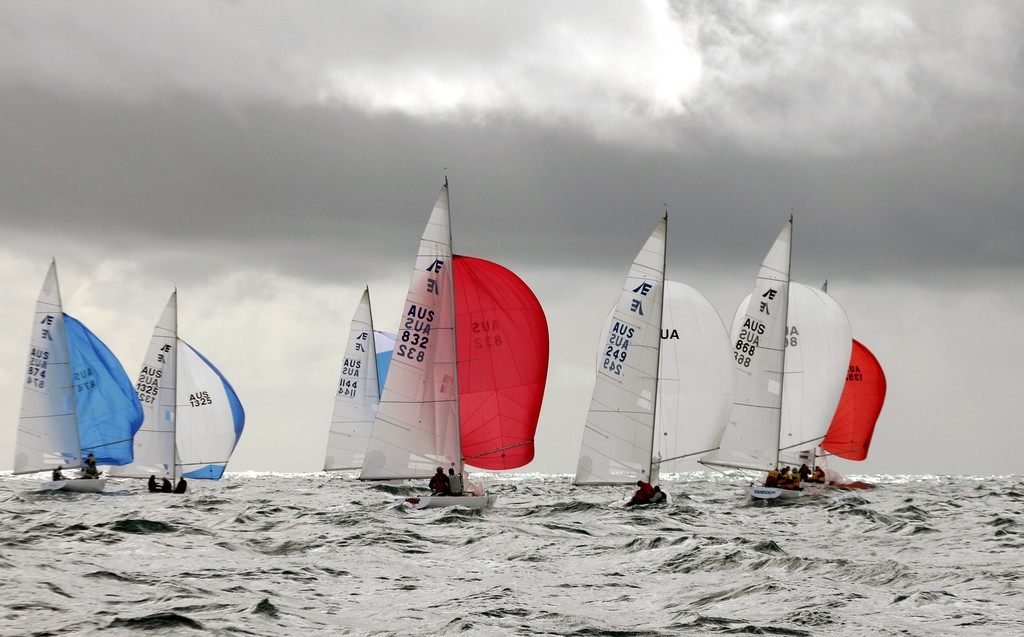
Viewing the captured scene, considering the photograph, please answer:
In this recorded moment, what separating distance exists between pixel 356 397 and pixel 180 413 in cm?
1181

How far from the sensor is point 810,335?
49.7m

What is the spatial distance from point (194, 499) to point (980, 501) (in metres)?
30.7

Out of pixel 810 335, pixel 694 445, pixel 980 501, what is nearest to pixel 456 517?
pixel 694 445

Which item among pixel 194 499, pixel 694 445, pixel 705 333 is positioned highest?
pixel 705 333

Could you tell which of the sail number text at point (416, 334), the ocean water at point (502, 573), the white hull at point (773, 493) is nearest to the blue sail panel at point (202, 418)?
the ocean water at point (502, 573)

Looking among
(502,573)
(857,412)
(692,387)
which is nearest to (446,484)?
(692,387)

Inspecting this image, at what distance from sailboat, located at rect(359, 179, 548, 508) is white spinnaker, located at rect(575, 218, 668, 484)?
3815 millimetres

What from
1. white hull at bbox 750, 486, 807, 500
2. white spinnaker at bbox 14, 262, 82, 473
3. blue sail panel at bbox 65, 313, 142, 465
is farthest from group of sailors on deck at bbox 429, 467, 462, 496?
white spinnaker at bbox 14, 262, 82, 473

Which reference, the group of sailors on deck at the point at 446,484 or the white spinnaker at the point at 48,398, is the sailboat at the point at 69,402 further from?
the group of sailors on deck at the point at 446,484

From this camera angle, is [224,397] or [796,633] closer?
[796,633]

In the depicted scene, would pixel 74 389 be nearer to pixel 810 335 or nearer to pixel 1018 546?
pixel 810 335

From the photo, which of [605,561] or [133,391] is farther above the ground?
[133,391]

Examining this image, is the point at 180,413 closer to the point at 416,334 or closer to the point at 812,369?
the point at 416,334

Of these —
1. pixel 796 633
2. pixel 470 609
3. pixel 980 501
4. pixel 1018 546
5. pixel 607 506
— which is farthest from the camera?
pixel 980 501
